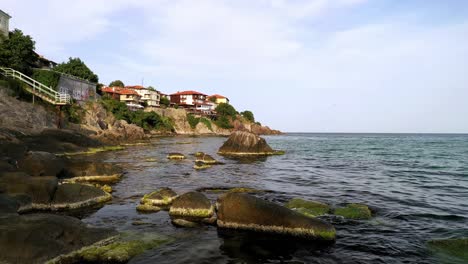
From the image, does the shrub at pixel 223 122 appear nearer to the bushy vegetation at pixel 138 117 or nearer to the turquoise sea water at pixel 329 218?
the bushy vegetation at pixel 138 117

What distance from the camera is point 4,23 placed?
179 feet

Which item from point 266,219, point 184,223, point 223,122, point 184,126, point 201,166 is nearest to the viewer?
point 266,219

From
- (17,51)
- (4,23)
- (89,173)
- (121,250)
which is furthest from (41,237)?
(4,23)

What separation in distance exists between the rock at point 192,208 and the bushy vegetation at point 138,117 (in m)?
66.4

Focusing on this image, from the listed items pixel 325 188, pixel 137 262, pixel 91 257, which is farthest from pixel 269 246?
pixel 325 188

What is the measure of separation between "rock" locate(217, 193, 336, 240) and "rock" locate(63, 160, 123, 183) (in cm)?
1154

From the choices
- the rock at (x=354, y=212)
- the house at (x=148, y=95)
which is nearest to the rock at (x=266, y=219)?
the rock at (x=354, y=212)

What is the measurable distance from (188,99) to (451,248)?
13057cm

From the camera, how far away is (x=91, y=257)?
8.04m

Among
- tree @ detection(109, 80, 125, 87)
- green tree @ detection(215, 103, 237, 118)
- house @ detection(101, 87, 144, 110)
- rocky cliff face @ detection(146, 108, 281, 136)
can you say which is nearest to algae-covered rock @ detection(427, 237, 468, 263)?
rocky cliff face @ detection(146, 108, 281, 136)

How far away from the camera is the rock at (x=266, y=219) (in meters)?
9.95

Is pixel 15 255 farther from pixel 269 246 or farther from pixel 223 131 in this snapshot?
pixel 223 131

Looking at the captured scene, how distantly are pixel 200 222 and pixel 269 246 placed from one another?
10.8 ft

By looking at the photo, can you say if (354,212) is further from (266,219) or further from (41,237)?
(41,237)
